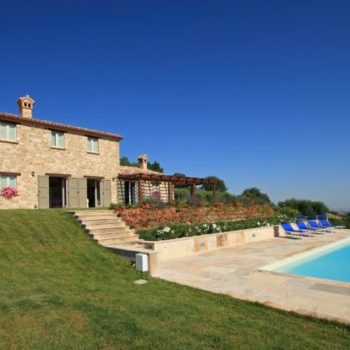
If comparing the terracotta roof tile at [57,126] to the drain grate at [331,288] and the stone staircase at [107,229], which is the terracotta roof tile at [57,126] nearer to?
the stone staircase at [107,229]

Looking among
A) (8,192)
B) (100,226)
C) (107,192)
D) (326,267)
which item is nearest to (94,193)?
(107,192)

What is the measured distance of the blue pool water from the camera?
9.75 m

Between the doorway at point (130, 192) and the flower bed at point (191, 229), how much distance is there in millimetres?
10921

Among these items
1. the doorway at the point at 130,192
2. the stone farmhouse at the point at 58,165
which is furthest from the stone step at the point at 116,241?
the doorway at the point at 130,192

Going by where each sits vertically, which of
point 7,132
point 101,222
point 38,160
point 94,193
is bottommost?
point 101,222

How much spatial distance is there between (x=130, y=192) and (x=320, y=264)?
17266 millimetres

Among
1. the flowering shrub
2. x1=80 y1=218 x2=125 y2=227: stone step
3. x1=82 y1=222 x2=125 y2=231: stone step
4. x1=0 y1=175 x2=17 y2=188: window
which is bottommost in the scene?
x1=82 y1=222 x2=125 y2=231: stone step

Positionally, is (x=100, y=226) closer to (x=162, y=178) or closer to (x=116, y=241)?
(x=116, y=241)

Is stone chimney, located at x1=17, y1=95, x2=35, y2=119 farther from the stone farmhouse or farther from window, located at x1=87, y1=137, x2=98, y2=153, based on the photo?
window, located at x1=87, y1=137, x2=98, y2=153

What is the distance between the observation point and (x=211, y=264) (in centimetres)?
998

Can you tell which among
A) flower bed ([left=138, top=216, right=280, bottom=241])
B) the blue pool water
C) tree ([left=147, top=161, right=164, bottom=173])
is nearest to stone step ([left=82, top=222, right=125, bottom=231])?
flower bed ([left=138, top=216, right=280, bottom=241])

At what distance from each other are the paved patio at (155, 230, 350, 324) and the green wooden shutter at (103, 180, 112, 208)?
12.5 meters

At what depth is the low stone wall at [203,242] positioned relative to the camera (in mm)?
11430

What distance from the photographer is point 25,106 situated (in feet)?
66.0
